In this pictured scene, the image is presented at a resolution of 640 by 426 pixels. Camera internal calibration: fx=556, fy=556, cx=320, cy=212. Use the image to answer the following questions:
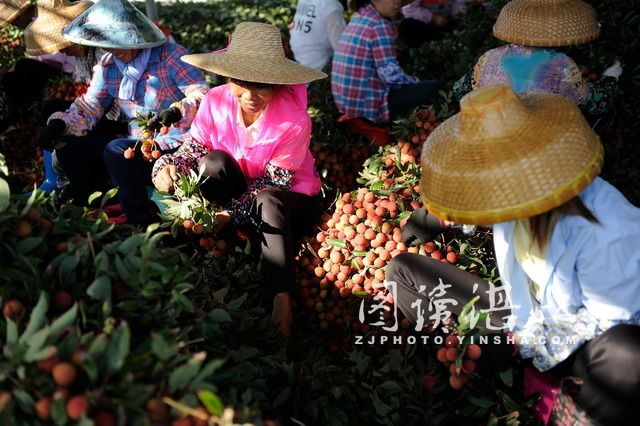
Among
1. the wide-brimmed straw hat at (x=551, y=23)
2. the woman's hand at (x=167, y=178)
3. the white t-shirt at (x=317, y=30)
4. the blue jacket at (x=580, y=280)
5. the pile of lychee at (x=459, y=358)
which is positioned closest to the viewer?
the blue jacket at (x=580, y=280)

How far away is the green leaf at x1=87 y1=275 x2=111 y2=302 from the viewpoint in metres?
1.13

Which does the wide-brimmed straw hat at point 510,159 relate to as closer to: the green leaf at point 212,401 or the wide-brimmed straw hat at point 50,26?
the green leaf at point 212,401

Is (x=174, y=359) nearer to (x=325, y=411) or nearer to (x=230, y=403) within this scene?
(x=230, y=403)

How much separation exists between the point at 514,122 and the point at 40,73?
320cm

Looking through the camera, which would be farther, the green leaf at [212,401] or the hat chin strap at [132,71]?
the hat chin strap at [132,71]

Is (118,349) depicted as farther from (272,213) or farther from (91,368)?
(272,213)

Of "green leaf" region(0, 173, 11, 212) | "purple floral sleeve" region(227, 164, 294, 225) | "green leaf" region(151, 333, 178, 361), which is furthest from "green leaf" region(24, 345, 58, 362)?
"purple floral sleeve" region(227, 164, 294, 225)

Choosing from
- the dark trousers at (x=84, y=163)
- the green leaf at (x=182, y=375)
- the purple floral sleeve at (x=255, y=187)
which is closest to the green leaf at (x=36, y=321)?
the green leaf at (x=182, y=375)

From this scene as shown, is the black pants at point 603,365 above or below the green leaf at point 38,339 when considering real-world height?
below

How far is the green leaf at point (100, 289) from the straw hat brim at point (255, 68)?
97cm

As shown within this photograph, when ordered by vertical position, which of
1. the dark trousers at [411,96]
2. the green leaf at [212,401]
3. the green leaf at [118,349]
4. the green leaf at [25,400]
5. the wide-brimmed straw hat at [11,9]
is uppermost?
the green leaf at [118,349]

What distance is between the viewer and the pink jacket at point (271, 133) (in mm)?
2131

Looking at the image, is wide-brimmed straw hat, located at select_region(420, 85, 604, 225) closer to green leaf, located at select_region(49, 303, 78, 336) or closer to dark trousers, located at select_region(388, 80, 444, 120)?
green leaf, located at select_region(49, 303, 78, 336)

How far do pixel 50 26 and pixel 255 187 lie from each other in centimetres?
154
